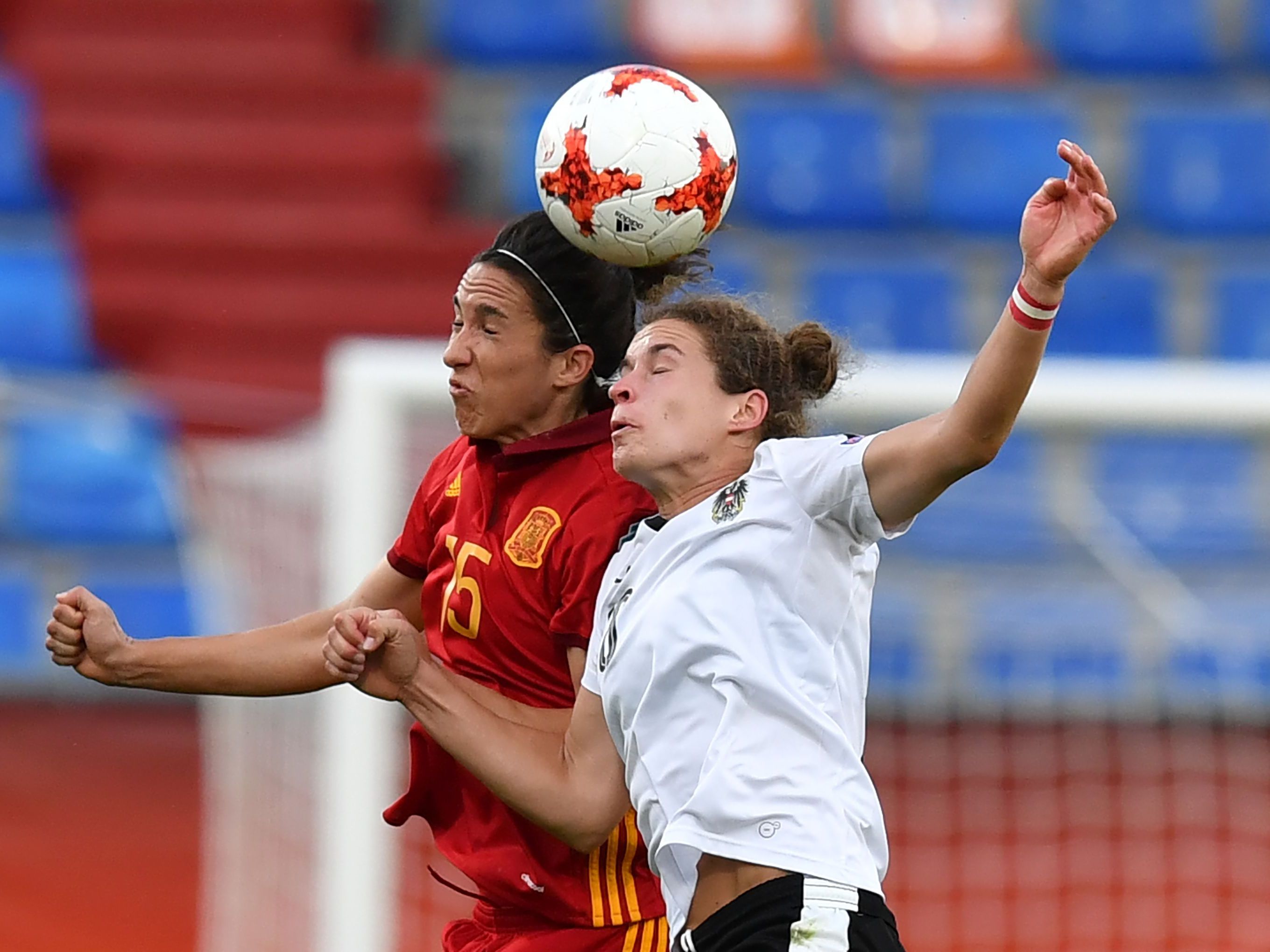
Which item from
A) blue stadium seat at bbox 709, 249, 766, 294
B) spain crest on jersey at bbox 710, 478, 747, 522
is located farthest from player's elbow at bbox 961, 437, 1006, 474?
blue stadium seat at bbox 709, 249, 766, 294

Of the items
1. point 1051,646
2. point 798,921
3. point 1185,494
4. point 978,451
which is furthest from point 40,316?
point 978,451

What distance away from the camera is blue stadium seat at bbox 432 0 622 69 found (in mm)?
9945

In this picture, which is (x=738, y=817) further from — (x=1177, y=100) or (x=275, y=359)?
(x=1177, y=100)

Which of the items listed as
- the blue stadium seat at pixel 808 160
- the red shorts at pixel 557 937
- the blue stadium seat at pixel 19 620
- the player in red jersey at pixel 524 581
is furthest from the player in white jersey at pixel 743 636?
the blue stadium seat at pixel 808 160

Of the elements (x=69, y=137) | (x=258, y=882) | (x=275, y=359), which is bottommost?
(x=258, y=882)

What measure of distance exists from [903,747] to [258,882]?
2.90 meters

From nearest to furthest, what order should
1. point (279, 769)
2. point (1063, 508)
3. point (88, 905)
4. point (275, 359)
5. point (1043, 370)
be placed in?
point (1043, 370) → point (279, 769) → point (88, 905) → point (1063, 508) → point (275, 359)

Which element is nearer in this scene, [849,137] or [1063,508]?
[1063,508]

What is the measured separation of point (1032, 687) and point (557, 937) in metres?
4.39

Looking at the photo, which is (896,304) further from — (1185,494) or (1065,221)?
(1065,221)

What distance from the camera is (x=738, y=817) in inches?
96.2

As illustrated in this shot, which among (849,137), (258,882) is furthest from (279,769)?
(849,137)

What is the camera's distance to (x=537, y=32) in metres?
9.98

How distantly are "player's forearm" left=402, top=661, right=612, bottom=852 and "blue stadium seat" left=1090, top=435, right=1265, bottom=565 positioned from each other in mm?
4561
